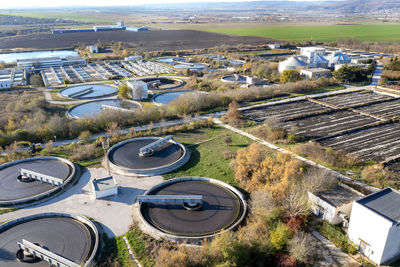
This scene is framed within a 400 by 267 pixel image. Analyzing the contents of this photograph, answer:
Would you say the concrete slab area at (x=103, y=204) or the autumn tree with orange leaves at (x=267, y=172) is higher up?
the autumn tree with orange leaves at (x=267, y=172)

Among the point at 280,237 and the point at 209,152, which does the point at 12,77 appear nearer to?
the point at 209,152

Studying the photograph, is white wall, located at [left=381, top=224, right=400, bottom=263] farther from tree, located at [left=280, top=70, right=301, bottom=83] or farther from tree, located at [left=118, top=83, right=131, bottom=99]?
tree, located at [left=280, top=70, right=301, bottom=83]

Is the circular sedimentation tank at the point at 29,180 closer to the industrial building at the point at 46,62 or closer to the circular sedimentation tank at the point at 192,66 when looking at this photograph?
the circular sedimentation tank at the point at 192,66

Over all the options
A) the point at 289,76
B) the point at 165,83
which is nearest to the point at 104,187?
the point at 165,83

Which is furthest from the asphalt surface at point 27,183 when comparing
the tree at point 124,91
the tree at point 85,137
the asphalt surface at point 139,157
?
the tree at point 124,91

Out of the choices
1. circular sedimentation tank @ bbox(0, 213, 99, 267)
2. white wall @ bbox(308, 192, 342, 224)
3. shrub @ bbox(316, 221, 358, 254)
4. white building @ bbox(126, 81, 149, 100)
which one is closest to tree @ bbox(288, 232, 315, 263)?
shrub @ bbox(316, 221, 358, 254)

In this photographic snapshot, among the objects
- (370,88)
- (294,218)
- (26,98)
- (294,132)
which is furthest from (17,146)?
(370,88)

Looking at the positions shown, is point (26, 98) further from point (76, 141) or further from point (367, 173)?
point (367, 173)
